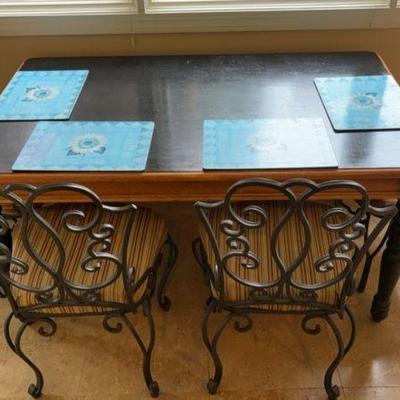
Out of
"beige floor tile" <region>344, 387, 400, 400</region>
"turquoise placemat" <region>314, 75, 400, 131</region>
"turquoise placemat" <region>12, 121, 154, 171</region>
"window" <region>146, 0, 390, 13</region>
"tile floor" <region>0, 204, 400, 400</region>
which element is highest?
"window" <region>146, 0, 390, 13</region>

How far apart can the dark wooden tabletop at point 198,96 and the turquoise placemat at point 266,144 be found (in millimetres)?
30

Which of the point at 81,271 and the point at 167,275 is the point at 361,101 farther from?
the point at 81,271

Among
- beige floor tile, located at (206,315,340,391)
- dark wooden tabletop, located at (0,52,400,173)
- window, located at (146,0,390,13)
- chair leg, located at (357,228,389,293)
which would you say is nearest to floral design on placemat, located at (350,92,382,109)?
dark wooden tabletop, located at (0,52,400,173)

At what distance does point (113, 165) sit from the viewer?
1.21 m

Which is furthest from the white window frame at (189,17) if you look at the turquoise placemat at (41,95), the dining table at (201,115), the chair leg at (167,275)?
the chair leg at (167,275)

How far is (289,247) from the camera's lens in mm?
1355

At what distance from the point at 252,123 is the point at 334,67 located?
1.56 feet

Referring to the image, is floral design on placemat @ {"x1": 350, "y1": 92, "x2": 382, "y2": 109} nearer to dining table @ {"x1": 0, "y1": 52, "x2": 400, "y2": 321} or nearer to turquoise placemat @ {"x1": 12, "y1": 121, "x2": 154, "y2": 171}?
dining table @ {"x1": 0, "y1": 52, "x2": 400, "y2": 321}

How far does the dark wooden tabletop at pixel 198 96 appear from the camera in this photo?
125 centimetres

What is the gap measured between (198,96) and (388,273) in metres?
0.84

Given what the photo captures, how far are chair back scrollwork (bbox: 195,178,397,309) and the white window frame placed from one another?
0.69 metres

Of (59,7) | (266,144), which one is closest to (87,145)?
(266,144)

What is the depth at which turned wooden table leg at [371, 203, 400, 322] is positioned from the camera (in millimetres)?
1378

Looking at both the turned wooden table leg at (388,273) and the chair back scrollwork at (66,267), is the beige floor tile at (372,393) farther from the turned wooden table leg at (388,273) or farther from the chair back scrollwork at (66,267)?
the chair back scrollwork at (66,267)
